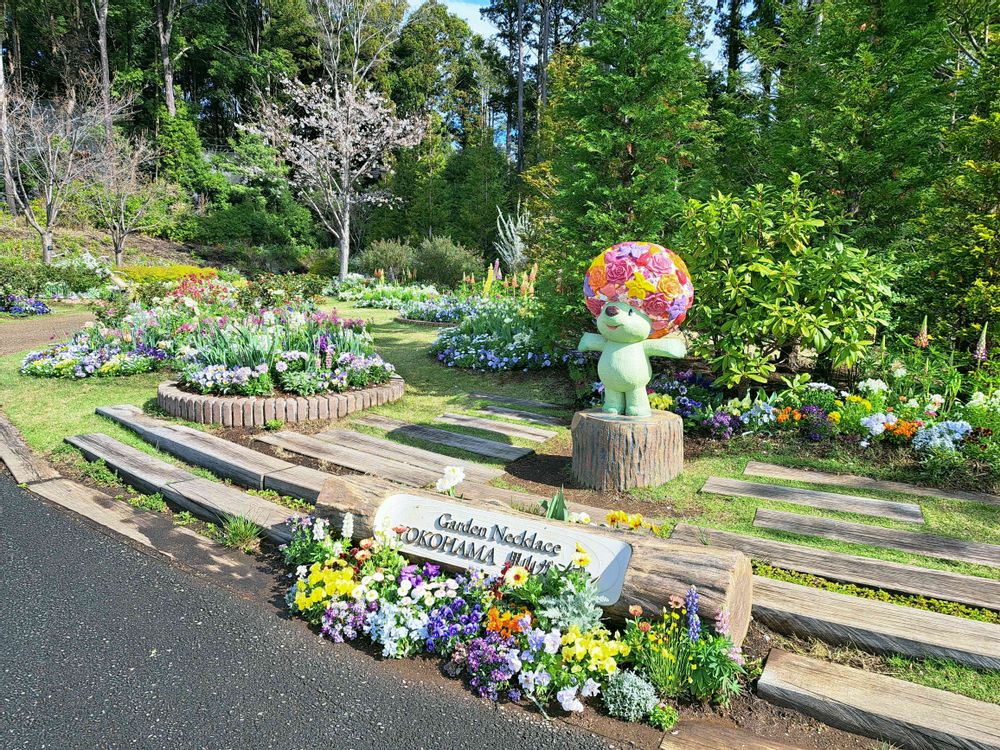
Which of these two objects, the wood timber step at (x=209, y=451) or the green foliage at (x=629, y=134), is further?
the green foliage at (x=629, y=134)

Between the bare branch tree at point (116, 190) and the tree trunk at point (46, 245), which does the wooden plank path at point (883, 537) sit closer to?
the tree trunk at point (46, 245)

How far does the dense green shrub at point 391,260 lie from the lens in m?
18.0

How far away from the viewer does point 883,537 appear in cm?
317

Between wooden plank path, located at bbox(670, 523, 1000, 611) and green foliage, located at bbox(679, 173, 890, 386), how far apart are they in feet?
6.72

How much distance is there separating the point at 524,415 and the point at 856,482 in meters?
2.84

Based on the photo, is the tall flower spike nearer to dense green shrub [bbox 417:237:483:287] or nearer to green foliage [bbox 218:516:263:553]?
green foliage [bbox 218:516:263:553]

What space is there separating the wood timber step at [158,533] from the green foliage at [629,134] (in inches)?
170

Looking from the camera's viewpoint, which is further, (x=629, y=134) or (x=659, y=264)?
(x=629, y=134)

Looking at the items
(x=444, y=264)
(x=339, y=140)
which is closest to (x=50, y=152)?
(x=339, y=140)

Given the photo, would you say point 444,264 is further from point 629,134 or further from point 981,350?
point 981,350

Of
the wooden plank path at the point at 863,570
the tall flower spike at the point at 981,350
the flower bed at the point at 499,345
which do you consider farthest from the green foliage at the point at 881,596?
the flower bed at the point at 499,345

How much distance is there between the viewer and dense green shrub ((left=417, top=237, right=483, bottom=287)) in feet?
56.7

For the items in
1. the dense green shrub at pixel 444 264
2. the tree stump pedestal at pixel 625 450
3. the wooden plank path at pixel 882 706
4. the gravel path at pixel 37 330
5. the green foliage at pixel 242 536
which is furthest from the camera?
the dense green shrub at pixel 444 264

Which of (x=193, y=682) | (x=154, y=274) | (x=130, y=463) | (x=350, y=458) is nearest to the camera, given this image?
(x=193, y=682)
